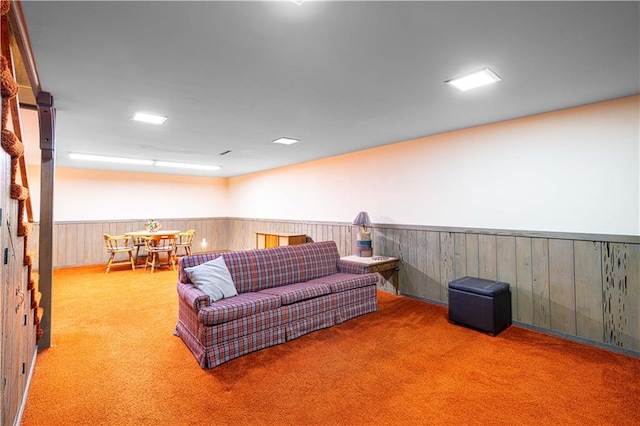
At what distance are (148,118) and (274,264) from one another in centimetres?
214

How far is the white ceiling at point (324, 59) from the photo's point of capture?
1.64m

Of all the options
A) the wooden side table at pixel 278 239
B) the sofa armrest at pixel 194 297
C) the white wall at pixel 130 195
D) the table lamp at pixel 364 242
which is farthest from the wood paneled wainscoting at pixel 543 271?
the white wall at pixel 130 195

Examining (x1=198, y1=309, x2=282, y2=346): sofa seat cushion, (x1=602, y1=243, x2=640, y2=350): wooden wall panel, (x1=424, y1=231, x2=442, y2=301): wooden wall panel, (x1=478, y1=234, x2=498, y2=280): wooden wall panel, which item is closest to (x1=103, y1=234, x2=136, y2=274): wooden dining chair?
(x1=198, y1=309, x2=282, y2=346): sofa seat cushion

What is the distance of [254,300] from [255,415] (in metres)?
1.07

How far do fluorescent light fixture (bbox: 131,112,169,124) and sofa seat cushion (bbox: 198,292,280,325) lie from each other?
2104mm

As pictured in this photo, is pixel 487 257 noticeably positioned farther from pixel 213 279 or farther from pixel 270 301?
pixel 213 279

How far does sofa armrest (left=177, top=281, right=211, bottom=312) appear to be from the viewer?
269 centimetres

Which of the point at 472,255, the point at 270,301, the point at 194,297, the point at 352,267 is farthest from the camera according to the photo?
the point at 352,267

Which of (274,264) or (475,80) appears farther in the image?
(274,264)

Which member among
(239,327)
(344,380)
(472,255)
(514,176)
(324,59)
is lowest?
(344,380)

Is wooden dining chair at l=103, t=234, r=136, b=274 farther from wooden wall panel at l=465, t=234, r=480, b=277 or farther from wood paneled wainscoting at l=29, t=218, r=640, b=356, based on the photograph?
wooden wall panel at l=465, t=234, r=480, b=277

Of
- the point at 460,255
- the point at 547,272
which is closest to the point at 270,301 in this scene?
the point at 460,255

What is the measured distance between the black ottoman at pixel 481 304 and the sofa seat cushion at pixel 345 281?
95 centimetres

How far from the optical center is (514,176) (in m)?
3.53
